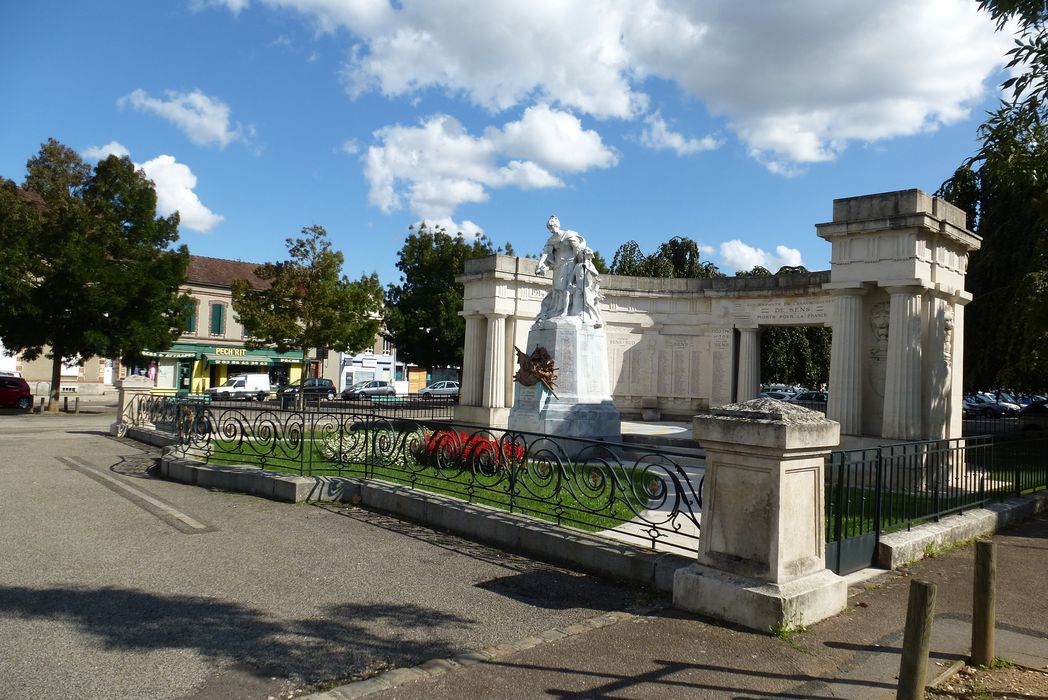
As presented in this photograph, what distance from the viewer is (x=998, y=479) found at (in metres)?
9.85

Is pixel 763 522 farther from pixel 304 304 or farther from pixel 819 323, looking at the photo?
pixel 304 304

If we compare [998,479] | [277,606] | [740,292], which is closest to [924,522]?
[998,479]

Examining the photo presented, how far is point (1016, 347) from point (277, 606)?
18403 millimetres

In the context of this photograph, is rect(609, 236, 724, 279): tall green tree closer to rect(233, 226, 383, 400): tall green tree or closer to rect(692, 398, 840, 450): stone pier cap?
rect(233, 226, 383, 400): tall green tree

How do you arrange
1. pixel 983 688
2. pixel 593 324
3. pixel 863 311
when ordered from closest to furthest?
pixel 983 688
pixel 863 311
pixel 593 324

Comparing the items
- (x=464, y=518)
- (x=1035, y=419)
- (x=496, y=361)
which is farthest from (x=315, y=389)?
(x=1035, y=419)

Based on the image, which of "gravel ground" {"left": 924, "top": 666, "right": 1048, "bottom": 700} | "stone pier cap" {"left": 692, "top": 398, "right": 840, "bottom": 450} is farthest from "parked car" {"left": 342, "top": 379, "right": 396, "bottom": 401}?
"gravel ground" {"left": 924, "top": 666, "right": 1048, "bottom": 700}

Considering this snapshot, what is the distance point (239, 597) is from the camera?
5465 mm

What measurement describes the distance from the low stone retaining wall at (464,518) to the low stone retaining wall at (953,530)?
85.5 inches

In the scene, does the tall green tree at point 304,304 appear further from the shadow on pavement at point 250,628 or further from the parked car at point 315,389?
the shadow on pavement at point 250,628

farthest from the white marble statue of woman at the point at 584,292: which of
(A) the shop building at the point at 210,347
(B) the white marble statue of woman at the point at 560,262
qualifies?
(A) the shop building at the point at 210,347

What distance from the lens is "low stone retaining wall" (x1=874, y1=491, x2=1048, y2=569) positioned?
22.1ft

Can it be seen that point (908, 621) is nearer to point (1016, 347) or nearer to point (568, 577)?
point (568, 577)

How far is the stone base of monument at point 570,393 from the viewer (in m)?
13.0
